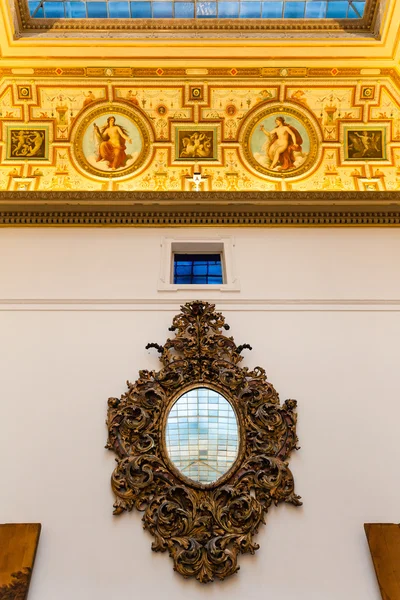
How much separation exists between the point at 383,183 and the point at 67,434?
6.60 m

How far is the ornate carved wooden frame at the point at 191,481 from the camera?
6293mm

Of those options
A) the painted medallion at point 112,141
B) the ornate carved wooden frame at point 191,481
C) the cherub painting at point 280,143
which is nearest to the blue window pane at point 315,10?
the cherub painting at point 280,143

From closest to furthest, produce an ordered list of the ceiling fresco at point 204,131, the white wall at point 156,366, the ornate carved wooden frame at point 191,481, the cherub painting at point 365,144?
the white wall at point 156,366 < the ornate carved wooden frame at point 191,481 < the ceiling fresco at point 204,131 < the cherub painting at point 365,144

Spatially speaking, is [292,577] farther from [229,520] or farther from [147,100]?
[147,100]

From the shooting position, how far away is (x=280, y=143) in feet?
33.9

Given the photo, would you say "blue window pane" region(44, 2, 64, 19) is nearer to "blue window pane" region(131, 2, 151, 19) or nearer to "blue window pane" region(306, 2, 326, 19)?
"blue window pane" region(131, 2, 151, 19)

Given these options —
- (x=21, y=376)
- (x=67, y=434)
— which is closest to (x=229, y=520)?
(x=67, y=434)

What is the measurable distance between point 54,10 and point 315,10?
4.28m

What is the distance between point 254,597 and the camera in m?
6.00

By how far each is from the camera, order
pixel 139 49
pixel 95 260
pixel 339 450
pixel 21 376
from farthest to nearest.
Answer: pixel 139 49 < pixel 95 260 < pixel 21 376 < pixel 339 450

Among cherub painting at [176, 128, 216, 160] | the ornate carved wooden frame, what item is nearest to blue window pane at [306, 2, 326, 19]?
cherub painting at [176, 128, 216, 160]

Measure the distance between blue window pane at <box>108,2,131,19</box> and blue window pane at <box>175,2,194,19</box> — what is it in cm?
81

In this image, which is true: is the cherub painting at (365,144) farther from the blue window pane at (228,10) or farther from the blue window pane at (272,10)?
the blue window pane at (228,10)

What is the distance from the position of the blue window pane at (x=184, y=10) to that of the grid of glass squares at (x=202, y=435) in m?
6.31
